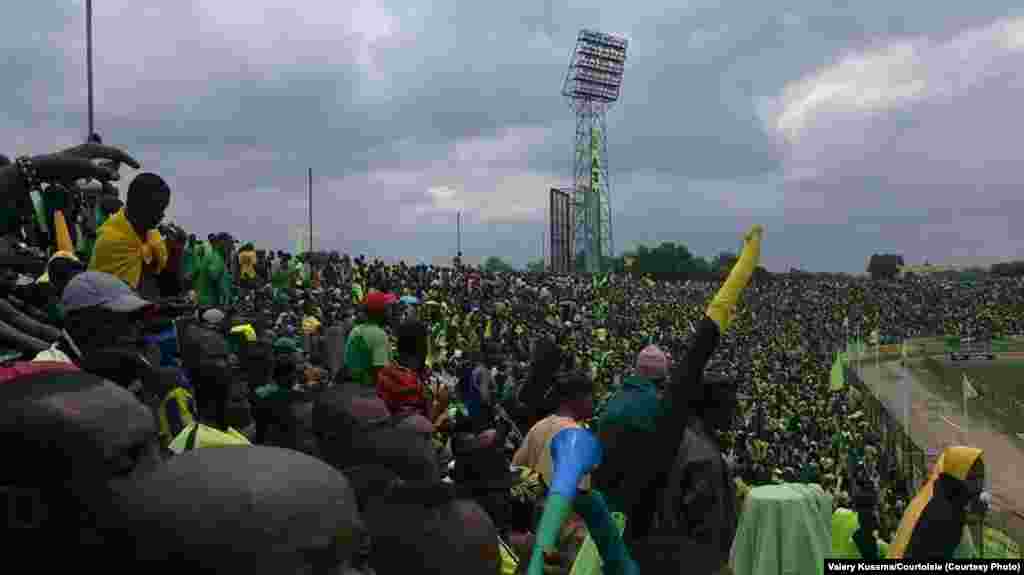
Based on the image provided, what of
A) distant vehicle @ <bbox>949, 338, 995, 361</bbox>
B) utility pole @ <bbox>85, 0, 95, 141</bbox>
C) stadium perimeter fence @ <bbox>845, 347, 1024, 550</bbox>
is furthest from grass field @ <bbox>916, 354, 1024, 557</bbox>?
utility pole @ <bbox>85, 0, 95, 141</bbox>

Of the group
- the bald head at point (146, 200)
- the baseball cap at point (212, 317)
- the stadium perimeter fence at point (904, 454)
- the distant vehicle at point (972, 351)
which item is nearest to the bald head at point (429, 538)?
the bald head at point (146, 200)

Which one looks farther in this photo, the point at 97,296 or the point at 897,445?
the point at 897,445

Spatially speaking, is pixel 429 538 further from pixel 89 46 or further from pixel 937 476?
pixel 89 46

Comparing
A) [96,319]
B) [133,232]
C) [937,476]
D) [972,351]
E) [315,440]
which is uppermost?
Result: [133,232]

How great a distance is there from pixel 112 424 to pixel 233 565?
45cm

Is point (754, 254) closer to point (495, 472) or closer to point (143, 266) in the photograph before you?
point (495, 472)

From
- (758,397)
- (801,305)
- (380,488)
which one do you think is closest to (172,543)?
(380,488)

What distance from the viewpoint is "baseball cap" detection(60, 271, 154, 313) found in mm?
3252

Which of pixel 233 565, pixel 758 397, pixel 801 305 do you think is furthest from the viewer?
pixel 801 305

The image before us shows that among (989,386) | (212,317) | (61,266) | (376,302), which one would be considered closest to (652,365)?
(376,302)

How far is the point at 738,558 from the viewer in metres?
4.06

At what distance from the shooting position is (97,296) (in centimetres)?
327

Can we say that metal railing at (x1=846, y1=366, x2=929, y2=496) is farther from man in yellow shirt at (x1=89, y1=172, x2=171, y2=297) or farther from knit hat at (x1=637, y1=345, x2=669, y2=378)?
man in yellow shirt at (x1=89, y1=172, x2=171, y2=297)

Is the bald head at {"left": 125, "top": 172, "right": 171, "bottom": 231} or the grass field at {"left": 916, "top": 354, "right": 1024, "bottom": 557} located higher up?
the bald head at {"left": 125, "top": 172, "right": 171, "bottom": 231}
